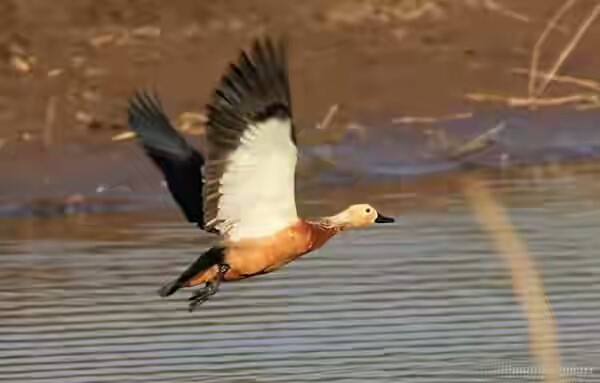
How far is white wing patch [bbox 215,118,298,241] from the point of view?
6789mm

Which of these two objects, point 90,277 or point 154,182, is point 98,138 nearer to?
point 154,182

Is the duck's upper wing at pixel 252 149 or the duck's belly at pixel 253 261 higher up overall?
the duck's upper wing at pixel 252 149

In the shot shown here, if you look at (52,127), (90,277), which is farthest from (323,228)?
Answer: (52,127)

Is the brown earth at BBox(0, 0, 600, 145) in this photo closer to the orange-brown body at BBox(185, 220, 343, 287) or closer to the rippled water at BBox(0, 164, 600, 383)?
the rippled water at BBox(0, 164, 600, 383)

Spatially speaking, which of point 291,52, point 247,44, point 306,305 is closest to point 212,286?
point 306,305

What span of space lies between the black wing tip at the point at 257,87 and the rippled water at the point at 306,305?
1.77m

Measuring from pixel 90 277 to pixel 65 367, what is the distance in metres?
1.44

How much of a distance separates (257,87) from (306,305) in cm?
278

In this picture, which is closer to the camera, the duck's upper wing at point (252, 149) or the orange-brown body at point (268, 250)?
the duck's upper wing at point (252, 149)

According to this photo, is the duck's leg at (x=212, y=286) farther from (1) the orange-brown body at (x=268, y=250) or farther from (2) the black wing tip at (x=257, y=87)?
(2) the black wing tip at (x=257, y=87)

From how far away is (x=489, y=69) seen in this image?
13.7 meters

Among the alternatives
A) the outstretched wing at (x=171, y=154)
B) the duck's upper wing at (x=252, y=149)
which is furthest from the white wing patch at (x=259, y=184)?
the outstretched wing at (x=171, y=154)

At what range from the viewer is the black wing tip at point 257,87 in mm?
6668

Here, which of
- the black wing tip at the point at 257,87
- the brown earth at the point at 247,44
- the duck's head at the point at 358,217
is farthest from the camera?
the brown earth at the point at 247,44
